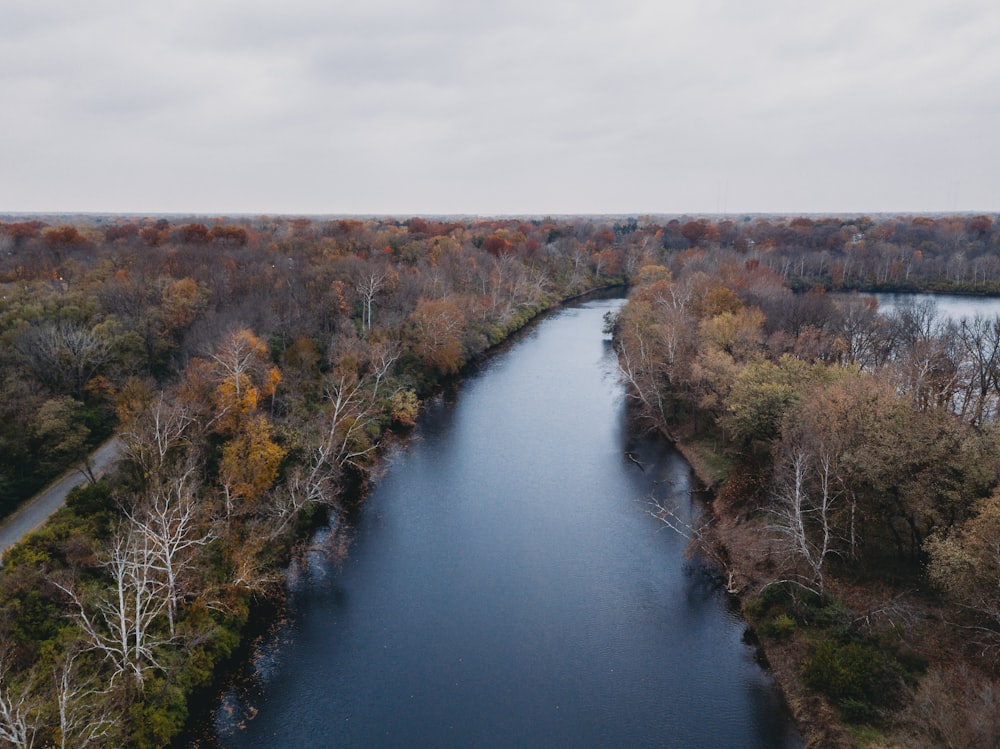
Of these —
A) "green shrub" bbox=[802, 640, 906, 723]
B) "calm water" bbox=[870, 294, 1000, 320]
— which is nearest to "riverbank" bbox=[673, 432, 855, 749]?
"green shrub" bbox=[802, 640, 906, 723]

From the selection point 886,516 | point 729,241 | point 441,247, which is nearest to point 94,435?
point 886,516

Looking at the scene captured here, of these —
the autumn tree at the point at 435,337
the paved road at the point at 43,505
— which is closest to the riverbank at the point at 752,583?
the autumn tree at the point at 435,337

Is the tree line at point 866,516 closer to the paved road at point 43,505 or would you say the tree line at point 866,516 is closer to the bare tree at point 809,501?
the bare tree at point 809,501

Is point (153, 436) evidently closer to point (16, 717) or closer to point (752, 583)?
point (16, 717)

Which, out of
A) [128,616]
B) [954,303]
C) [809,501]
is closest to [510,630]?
[128,616]

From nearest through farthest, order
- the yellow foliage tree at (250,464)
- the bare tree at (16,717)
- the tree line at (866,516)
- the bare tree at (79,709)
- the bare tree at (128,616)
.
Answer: the bare tree at (16,717) < the bare tree at (79,709) < the bare tree at (128,616) < the tree line at (866,516) < the yellow foliage tree at (250,464)

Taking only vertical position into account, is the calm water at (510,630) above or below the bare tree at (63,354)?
below
